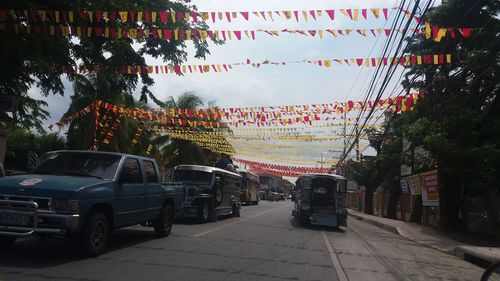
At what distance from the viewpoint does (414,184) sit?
27.3 m

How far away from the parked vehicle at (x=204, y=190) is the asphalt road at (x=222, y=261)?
341 centimetres

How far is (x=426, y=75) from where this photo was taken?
25047mm

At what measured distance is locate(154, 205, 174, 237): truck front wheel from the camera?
41.7 feet

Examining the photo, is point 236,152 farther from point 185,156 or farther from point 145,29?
point 145,29

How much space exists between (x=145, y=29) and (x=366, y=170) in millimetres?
31542

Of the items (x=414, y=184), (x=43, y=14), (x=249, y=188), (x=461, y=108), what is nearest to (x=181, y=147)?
(x=249, y=188)

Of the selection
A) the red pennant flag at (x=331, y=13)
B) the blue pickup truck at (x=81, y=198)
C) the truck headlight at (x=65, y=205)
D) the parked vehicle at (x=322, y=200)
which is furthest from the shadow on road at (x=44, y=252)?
the parked vehicle at (x=322, y=200)

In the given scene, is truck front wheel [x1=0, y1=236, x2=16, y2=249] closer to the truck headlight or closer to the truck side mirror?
the truck headlight

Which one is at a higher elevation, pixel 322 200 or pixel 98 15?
pixel 98 15

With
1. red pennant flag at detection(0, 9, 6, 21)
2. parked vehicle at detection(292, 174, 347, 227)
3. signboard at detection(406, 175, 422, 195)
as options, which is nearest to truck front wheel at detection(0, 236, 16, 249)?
red pennant flag at detection(0, 9, 6, 21)

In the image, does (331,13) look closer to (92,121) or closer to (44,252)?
(44,252)

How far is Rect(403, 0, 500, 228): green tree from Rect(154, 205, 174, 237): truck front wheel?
38.4 feet

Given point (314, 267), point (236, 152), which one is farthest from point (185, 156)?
point (314, 267)

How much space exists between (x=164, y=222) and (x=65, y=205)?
4.48 meters
